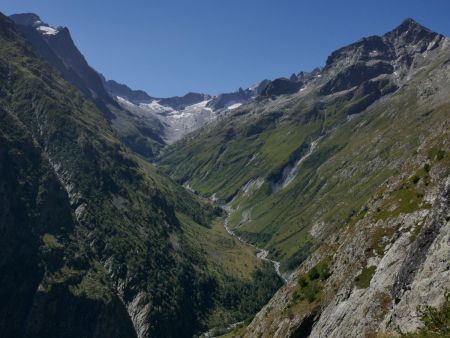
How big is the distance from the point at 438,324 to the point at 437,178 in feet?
151

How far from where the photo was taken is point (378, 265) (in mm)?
69062

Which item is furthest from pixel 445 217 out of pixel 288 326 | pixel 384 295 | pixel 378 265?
pixel 288 326

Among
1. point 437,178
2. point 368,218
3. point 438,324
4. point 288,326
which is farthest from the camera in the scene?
point 368,218

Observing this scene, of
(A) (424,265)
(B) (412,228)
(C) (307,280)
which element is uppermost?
(B) (412,228)

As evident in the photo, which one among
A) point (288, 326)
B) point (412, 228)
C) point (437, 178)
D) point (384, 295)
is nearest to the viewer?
point (384, 295)

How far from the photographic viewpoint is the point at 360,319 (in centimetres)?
6197

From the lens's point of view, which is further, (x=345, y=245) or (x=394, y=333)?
(x=345, y=245)

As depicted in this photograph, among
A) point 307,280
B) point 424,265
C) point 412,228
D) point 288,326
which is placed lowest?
point 288,326

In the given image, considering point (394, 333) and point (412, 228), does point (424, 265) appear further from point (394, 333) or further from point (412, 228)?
point (412, 228)

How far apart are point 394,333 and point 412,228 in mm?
25491

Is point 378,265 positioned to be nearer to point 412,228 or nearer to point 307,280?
point 412,228

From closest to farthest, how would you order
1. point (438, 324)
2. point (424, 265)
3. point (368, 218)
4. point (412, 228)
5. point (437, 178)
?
point (438, 324) → point (424, 265) → point (412, 228) → point (437, 178) → point (368, 218)

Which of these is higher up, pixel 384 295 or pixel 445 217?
pixel 445 217

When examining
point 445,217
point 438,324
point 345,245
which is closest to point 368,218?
point 345,245
